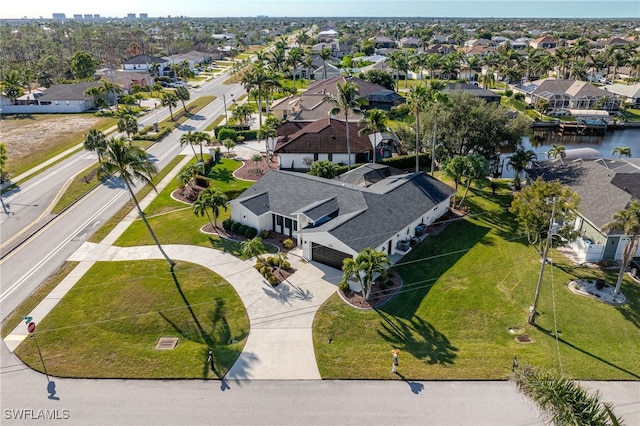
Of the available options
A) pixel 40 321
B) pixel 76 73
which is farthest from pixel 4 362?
pixel 76 73

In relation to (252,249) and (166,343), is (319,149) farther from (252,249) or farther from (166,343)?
(166,343)

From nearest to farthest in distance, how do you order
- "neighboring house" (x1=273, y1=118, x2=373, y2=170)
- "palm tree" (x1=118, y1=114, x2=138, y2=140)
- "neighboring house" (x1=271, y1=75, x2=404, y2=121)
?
"neighboring house" (x1=273, y1=118, x2=373, y2=170) < "palm tree" (x1=118, y1=114, x2=138, y2=140) < "neighboring house" (x1=271, y1=75, x2=404, y2=121)

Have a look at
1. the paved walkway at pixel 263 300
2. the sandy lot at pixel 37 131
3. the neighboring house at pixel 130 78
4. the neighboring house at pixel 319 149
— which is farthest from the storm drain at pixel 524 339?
the neighboring house at pixel 130 78

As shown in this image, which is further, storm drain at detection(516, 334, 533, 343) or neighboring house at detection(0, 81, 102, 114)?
neighboring house at detection(0, 81, 102, 114)

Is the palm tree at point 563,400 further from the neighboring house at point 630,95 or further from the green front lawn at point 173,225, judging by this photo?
the neighboring house at point 630,95

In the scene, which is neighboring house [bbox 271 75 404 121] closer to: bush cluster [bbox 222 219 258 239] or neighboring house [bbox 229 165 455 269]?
neighboring house [bbox 229 165 455 269]

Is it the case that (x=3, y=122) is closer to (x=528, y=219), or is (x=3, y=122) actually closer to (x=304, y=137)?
(x=304, y=137)

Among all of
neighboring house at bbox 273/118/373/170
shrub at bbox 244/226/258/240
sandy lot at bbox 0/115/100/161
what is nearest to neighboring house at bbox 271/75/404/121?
neighboring house at bbox 273/118/373/170

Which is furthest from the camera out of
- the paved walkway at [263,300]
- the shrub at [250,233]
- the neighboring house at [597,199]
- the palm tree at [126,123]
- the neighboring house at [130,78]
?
the neighboring house at [130,78]
